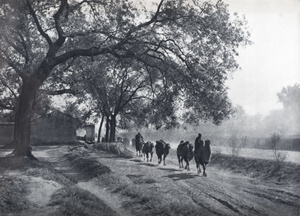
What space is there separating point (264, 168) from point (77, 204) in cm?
1445

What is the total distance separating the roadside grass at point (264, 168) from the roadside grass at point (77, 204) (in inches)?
451

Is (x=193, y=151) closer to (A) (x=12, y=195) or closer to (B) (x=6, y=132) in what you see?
(A) (x=12, y=195)

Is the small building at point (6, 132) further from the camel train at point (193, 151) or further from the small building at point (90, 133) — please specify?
the camel train at point (193, 151)

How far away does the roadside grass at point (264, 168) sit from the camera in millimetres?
16739

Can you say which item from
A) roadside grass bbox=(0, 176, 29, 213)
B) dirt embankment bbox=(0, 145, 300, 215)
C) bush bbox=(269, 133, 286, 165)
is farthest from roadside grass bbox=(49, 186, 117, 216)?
bush bbox=(269, 133, 286, 165)

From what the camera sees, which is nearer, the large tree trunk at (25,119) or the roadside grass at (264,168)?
the roadside grass at (264,168)

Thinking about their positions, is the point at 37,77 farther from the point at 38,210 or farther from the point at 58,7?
the point at 38,210

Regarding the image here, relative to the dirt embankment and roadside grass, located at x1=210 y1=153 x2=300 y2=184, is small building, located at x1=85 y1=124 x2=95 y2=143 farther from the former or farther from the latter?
the dirt embankment

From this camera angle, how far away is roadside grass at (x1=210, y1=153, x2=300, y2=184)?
659 inches

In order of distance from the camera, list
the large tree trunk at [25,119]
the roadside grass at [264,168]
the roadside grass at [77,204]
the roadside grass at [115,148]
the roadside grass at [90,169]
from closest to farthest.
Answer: the roadside grass at [77,204] < the roadside grass at [90,169] < the roadside grass at [264,168] < the large tree trunk at [25,119] < the roadside grass at [115,148]

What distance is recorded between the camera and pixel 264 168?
19438mm

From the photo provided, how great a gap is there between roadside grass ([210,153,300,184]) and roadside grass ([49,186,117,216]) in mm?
11456

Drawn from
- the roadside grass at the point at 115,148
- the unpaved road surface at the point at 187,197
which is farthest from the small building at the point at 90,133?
the unpaved road surface at the point at 187,197

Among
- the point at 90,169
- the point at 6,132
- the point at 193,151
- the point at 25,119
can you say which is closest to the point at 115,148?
the point at 193,151
